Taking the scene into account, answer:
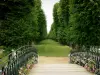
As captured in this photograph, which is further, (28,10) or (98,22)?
(28,10)

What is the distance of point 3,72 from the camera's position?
8719 millimetres

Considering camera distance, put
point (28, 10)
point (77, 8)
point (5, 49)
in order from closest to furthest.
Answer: point (5, 49)
point (77, 8)
point (28, 10)

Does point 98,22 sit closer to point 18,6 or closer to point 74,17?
point 74,17

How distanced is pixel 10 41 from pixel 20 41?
49.4 inches

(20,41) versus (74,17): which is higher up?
(74,17)

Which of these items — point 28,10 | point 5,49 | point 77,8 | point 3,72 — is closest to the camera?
point 3,72

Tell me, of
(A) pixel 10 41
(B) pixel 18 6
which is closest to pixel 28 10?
(B) pixel 18 6

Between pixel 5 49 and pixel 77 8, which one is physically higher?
pixel 77 8

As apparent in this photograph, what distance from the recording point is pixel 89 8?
30.2 m

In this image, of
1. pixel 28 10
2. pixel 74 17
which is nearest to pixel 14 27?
pixel 28 10

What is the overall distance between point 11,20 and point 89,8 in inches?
290

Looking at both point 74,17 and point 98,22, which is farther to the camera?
point 74,17

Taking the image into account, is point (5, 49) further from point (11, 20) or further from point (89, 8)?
point (89, 8)

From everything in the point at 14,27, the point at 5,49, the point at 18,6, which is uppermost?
the point at 18,6
